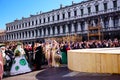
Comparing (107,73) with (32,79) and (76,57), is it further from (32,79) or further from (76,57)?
(32,79)

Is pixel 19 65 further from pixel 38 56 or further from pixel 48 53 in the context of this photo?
pixel 48 53

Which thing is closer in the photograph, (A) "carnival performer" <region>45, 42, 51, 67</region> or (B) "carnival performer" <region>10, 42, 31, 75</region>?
(B) "carnival performer" <region>10, 42, 31, 75</region>

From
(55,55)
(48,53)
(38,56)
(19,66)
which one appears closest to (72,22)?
(48,53)

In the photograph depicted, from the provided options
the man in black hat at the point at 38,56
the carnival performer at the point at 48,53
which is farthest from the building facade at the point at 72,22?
the man in black hat at the point at 38,56

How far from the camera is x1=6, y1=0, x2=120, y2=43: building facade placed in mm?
48319

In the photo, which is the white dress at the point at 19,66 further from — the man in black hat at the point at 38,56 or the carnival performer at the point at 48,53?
the carnival performer at the point at 48,53

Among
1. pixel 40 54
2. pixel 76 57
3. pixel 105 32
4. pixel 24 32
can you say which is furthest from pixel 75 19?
pixel 76 57

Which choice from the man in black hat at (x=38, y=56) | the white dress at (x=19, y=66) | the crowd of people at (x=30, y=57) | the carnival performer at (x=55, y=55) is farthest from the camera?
the carnival performer at (x=55, y=55)

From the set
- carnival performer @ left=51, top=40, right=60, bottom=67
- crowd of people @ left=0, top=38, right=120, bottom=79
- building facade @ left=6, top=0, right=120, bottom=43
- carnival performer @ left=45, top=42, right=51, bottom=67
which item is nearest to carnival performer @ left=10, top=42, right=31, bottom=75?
crowd of people @ left=0, top=38, right=120, bottom=79

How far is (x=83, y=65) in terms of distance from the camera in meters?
9.55

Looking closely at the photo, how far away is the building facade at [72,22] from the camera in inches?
1902

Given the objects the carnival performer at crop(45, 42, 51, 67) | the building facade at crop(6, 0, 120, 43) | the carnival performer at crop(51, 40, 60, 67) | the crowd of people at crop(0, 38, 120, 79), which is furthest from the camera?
the building facade at crop(6, 0, 120, 43)

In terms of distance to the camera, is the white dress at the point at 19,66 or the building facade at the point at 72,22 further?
the building facade at the point at 72,22

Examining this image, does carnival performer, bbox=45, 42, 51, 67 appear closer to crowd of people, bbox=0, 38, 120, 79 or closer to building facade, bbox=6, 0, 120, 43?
crowd of people, bbox=0, 38, 120, 79
